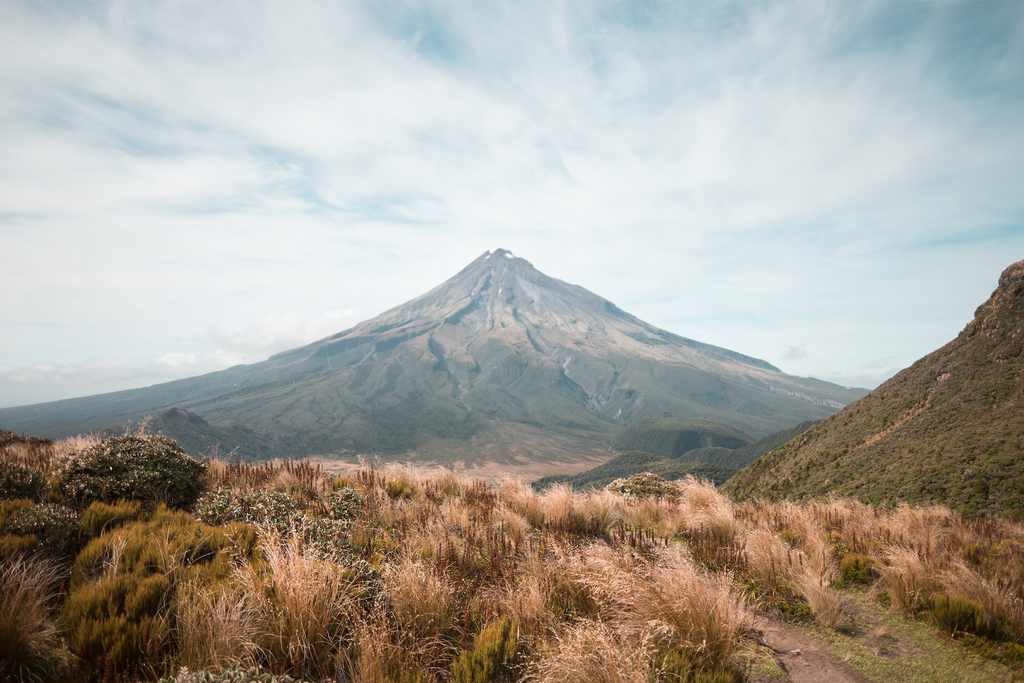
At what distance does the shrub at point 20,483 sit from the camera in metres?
4.70

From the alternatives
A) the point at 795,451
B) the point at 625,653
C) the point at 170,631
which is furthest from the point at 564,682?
the point at 795,451

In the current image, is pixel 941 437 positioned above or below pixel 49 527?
below

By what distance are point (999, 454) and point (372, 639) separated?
870 inches

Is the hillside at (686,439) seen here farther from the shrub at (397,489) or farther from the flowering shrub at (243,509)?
the flowering shrub at (243,509)

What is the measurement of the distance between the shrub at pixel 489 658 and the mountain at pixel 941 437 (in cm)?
1766

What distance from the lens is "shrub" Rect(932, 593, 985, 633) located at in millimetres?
4066

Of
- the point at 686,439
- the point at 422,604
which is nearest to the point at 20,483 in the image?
the point at 422,604

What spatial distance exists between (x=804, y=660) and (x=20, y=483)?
9.08m

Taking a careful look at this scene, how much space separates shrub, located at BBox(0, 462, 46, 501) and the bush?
192mm

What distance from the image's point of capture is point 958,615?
13.6ft

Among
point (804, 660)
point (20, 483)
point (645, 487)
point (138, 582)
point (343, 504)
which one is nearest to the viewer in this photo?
point (138, 582)

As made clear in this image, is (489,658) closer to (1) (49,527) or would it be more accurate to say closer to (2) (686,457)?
(1) (49,527)

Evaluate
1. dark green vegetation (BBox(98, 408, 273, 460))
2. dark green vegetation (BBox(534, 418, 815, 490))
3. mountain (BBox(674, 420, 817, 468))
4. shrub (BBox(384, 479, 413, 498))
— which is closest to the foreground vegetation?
shrub (BBox(384, 479, 413, 498))

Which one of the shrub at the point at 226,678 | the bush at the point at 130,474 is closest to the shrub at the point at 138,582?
the shrub at the point at 226,678
